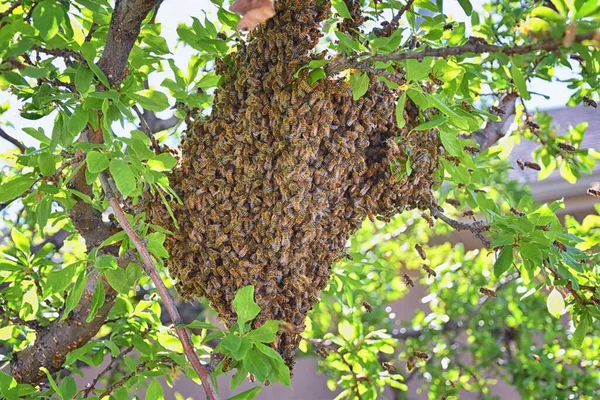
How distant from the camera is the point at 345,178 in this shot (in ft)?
4.94

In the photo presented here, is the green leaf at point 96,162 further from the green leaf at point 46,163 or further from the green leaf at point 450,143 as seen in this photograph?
the green leaf at point 450,143

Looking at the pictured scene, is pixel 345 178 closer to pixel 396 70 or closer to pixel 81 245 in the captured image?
pixel 396 70

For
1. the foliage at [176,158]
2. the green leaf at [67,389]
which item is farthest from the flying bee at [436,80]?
the green leaf at [67,389]

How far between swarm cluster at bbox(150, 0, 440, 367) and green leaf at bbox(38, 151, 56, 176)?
0.24m

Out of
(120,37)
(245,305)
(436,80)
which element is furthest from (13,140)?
(436,80)

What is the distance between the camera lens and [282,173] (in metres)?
1.43

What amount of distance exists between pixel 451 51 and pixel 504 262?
67 cm

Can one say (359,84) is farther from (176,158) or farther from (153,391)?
(153,391)

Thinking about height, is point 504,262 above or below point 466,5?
below

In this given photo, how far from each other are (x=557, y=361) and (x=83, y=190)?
2208 mm

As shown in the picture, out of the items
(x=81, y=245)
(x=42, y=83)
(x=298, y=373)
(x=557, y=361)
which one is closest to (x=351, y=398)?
(x=557, y=361)

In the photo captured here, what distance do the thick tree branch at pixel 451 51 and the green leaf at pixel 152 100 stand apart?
0.34 metres

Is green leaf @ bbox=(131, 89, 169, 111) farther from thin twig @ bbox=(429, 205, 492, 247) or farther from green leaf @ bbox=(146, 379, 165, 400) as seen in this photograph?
thin twig @ bbox=(429, 205, 492, 247)

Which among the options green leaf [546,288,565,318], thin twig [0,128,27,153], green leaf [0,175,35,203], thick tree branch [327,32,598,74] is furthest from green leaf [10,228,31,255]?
green leaf [546,288,565,318]
